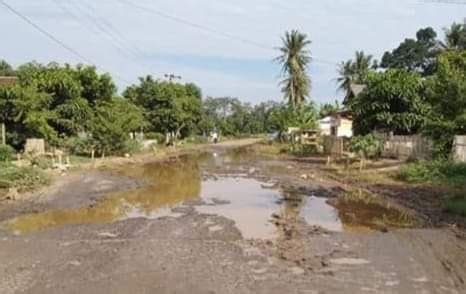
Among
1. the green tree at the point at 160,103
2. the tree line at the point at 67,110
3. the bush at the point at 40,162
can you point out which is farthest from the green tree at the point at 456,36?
the bush at the point at 40,162

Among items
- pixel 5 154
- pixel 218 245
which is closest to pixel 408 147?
pixel 5 154

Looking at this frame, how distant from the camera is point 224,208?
18.4 metres

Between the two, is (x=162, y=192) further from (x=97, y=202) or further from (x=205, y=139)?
(x=205, y=139)

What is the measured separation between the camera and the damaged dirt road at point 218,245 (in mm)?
9039

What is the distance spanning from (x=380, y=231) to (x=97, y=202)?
28.9 feet

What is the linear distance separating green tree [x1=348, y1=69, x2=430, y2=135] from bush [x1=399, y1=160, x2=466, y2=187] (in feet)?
37.1

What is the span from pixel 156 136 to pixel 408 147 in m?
34.3

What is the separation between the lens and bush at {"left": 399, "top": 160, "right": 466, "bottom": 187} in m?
23.0

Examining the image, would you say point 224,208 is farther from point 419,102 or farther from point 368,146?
point 419,102

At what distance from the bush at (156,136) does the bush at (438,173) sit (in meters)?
38.2

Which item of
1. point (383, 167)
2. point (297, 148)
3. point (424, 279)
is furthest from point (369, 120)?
point (424, 279)

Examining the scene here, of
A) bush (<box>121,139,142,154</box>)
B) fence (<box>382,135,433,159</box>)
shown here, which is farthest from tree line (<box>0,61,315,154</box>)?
fence (<box>382,135,433,159</box>)

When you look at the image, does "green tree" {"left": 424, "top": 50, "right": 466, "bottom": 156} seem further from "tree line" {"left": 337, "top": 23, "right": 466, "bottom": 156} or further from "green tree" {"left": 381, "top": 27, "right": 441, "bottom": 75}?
"green tree" {"left": 381, "top": 27, "right": 441, "bottom": 75}

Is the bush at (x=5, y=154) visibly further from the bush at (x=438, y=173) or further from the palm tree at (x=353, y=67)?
the palm tree at (x=353, y=67)
